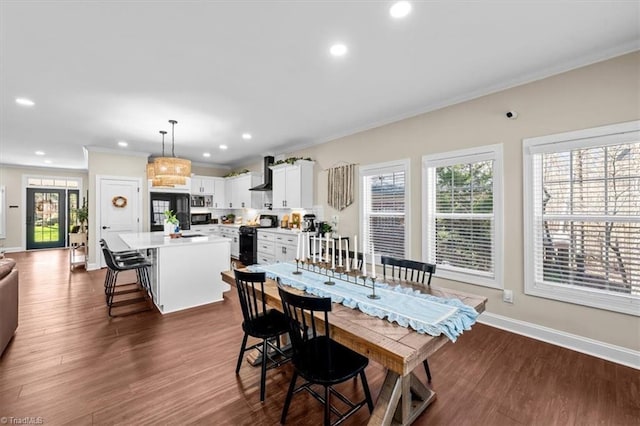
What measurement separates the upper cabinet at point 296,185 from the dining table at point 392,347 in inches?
144

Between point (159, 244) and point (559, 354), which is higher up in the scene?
point (159, 244)

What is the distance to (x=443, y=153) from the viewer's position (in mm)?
3689

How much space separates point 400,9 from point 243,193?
6.22m

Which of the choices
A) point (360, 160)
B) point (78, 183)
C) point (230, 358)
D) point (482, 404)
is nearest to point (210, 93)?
point (360, 160)

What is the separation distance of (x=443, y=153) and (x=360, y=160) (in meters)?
1.45

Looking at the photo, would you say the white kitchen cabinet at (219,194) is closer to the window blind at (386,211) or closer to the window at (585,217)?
the window blind at (386,211)

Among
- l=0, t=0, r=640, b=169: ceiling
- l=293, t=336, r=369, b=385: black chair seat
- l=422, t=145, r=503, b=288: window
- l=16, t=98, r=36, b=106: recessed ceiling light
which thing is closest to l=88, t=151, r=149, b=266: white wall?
l=0, t=0, r=640, b=169: ceiling

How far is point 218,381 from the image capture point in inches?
88.3

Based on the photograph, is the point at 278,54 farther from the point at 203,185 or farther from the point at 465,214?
the point at 203,185

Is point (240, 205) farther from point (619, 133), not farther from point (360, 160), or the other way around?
point (619, 133)

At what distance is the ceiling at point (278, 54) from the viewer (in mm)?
2045

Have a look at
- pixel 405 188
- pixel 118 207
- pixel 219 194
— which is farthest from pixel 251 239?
pixel 405 188

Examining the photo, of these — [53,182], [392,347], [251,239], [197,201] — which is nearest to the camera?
[392,347]

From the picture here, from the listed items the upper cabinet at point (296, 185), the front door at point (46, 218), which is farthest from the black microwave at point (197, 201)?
the front door at point (46, 218)
